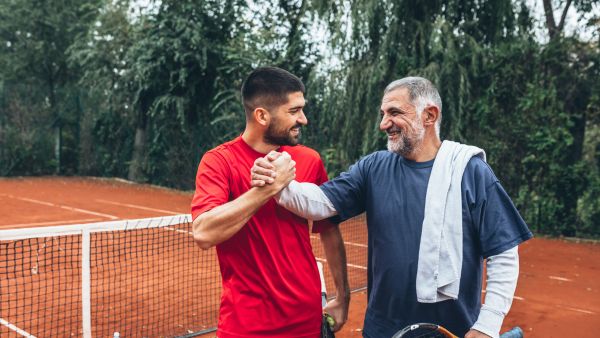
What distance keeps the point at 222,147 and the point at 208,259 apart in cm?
663

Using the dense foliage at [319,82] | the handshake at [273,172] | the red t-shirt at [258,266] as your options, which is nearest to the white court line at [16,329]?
the red t-shirt at [258,266]

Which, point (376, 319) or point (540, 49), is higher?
point (540, 49)

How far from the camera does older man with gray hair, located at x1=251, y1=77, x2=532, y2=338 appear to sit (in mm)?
2385

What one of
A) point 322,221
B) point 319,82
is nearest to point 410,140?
point 322,221

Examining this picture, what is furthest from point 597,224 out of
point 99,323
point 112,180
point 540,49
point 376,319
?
point 112,180

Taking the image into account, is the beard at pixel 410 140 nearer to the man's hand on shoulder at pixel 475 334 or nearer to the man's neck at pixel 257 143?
the man's neck at pixel 257 143

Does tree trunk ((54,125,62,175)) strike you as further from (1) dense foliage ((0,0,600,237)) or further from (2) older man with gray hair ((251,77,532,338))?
(2) older man with gray hair ((251,77,532,338))

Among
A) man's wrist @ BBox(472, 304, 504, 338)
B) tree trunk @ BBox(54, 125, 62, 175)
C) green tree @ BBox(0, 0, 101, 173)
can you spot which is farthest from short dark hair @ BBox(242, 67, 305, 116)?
tree trunk @ BBox(54, 125, 62, 175)

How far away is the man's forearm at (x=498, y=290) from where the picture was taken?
2338mm

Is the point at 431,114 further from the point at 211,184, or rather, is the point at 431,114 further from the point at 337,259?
the point at 211,184

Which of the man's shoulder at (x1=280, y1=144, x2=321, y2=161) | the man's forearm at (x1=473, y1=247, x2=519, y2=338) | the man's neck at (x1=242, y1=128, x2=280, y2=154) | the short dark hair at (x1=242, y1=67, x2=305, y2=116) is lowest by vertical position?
the man's forearm at (x1=473, y1=247, x2=519, y2=338)

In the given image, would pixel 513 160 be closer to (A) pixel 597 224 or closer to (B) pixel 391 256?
(A) pixel 597 224

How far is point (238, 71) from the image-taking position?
1900cm

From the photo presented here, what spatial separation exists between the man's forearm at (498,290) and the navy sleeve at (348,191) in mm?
635
